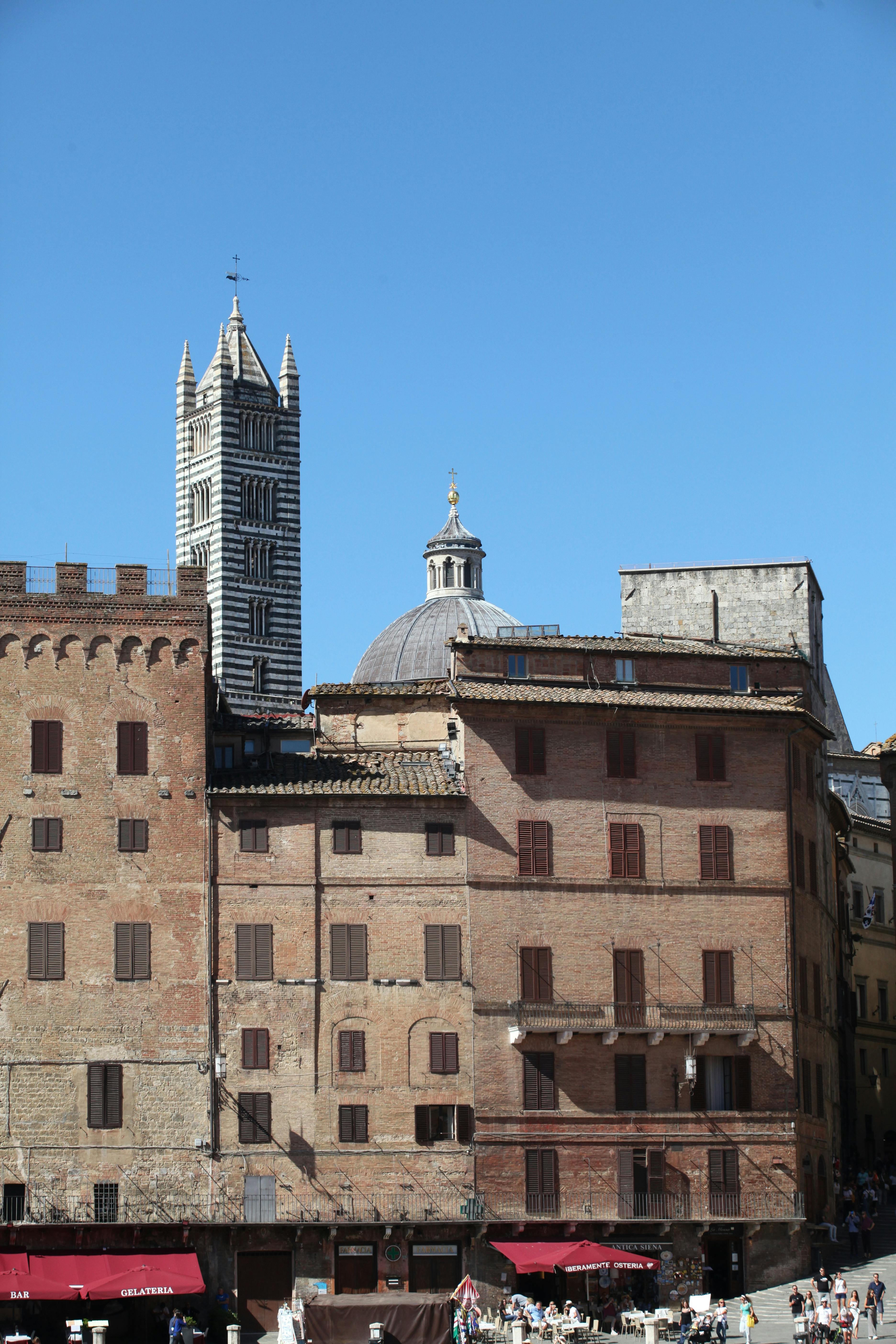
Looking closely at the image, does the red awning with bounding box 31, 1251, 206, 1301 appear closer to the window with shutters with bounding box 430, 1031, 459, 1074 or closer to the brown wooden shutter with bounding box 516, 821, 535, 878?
the window with shutters with bounding box 430, 1031, 459, 1074

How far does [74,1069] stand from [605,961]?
14.8m

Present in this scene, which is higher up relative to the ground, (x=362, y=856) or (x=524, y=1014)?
(x=362, y=856)

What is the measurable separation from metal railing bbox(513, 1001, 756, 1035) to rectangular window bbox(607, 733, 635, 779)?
6.55 metres

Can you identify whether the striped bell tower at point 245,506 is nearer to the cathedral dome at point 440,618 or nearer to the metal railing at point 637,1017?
the cathedral dome at point 440,618

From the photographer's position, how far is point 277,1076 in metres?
63.2

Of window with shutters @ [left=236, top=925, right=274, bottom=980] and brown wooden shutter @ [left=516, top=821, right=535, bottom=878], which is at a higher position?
brown wooden shutter @ [left=516, top=821, right=535, bottom=878]

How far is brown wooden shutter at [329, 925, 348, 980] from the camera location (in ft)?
210

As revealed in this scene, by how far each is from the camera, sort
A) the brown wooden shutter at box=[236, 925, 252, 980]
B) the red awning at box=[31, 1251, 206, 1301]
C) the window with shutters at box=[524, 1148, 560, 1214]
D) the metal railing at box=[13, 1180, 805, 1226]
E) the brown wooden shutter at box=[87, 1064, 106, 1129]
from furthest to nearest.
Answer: the brown wooden shutter at box=[236, 925, 252, 980] < the window with shutters at box=[524, 1148, 560, 1214] < the brown wooden shutter at box=[87, 1064, 106, 1129] < the metal railing at box=[13, 1180, 805, 1226] < the red awning at box=[31, 1251, 206, 1301]

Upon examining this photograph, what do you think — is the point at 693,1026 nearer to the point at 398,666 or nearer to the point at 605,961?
the point at 605,961

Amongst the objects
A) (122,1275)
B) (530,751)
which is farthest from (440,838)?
(122,1275)

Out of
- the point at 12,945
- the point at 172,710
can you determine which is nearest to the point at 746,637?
the point at 172,710

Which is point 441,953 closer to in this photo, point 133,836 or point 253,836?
point 253,836

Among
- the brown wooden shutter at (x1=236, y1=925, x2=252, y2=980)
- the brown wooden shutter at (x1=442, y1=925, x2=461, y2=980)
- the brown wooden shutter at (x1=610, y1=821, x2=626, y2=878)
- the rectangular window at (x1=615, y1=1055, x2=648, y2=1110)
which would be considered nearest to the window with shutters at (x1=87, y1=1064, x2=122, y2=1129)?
the brown wooden shutter at (x1=236, y1=925, x2=252, y2=980)

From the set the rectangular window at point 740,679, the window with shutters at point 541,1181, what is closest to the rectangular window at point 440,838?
the window with shutters at point 541,1181
